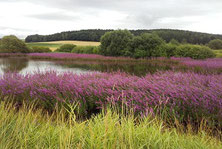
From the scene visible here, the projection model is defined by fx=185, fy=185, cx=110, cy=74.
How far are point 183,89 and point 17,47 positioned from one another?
1434 inches

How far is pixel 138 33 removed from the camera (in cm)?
5956

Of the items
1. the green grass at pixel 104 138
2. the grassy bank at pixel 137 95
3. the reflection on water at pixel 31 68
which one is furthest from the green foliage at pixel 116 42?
the green grass at pixel 104 138

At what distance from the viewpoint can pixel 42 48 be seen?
4306cm

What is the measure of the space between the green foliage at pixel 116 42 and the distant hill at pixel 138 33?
90.2 feet

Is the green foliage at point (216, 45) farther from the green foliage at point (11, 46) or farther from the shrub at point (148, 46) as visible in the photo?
the green foliage at point (11, 46)

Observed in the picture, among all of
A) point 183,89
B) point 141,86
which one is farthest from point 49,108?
point 183,89

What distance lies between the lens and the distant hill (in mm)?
54469

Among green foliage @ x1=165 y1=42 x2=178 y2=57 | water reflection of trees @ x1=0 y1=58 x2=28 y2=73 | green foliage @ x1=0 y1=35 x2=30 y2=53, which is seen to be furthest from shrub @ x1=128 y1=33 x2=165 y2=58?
green foliage @ x1=0 y1=35 x2=30 y2=53

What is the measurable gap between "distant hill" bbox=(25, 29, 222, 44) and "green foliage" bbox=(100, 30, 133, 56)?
90.2 feet

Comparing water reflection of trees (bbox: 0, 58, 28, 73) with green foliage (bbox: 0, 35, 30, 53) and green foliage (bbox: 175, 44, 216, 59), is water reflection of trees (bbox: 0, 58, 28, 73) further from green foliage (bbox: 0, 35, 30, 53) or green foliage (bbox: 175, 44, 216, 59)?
green foliage (bbox: 175, 44, 216, 59)

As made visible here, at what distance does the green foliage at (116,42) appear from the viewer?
28.5 m

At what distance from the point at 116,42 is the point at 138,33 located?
33.0 m

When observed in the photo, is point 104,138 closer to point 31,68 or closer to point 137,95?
point 137,95

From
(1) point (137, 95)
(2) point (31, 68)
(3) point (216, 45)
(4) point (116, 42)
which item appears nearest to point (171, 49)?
(4) point (116, 42)
